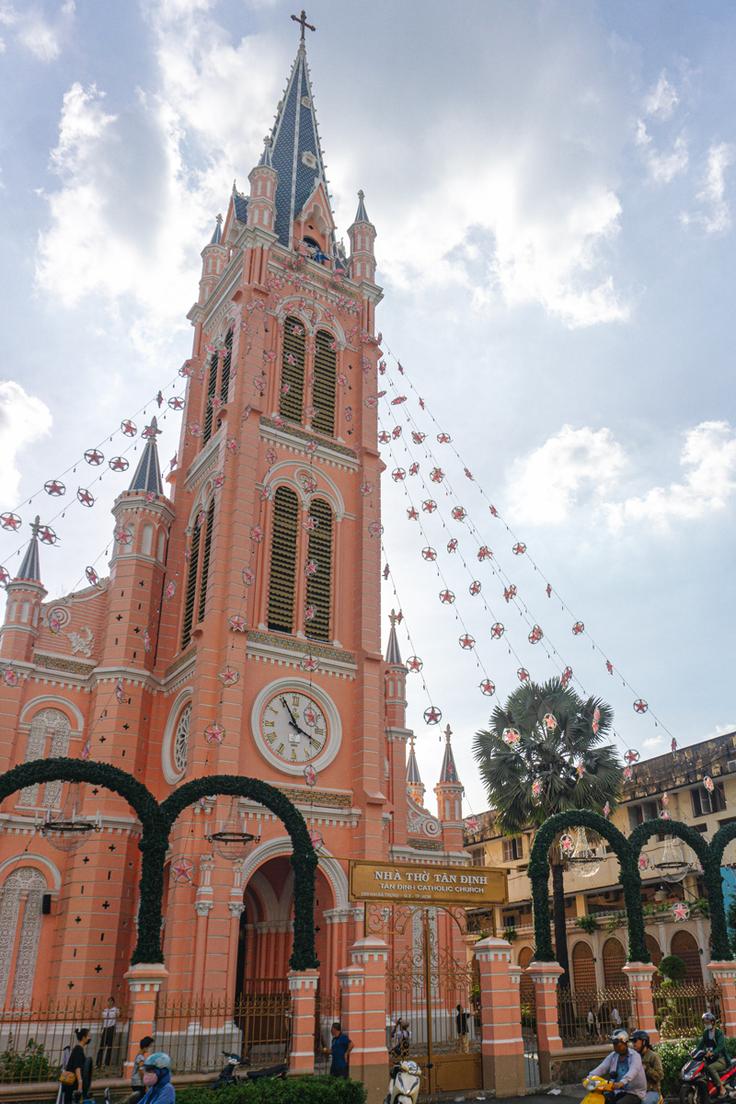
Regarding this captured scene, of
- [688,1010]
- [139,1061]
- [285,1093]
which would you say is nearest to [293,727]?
[688,1010]

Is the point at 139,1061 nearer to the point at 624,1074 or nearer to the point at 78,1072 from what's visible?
the point at 78,1072

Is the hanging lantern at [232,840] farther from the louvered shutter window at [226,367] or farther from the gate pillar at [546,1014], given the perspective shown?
the louvered shutter window at [226,367]

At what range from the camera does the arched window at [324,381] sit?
1274 inches

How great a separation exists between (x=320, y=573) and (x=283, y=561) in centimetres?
148

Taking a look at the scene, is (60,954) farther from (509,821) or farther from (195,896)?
(509,821)

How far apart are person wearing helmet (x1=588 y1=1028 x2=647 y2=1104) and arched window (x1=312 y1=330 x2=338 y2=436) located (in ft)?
79.2

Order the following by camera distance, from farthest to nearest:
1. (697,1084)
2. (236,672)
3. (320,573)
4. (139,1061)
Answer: (320,573), (236,672), (697,1084), (139,1061)

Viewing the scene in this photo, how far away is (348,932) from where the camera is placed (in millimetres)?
24875

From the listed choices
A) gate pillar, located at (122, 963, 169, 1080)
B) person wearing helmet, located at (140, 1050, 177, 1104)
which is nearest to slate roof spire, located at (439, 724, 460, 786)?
gate pillar, located at (122, 963, 169, 1080)

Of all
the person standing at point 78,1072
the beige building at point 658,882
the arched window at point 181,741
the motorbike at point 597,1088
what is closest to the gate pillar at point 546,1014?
the motorbike at point 597,1088

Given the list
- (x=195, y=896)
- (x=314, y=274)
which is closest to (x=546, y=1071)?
(x=195, y=896)

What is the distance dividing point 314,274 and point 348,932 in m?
24.3

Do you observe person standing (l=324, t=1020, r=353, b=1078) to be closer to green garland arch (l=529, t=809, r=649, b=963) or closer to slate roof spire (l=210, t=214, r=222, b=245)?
green garland arch (l=529, t=809, r=649, b=963)

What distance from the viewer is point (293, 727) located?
2675 cm
